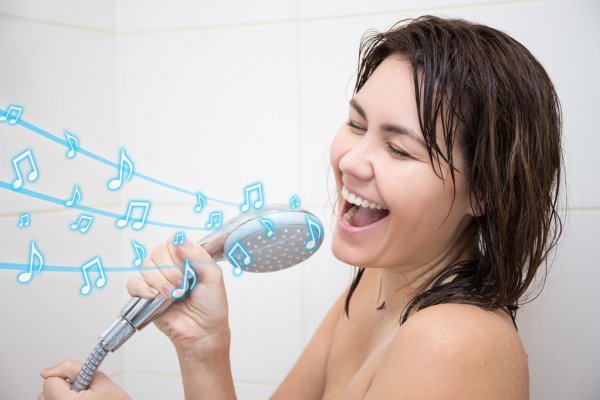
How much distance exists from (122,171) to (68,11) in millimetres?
318

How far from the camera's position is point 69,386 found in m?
0.72

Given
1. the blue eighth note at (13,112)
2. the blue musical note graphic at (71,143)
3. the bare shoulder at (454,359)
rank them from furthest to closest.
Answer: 1. the blue musical note graphic at (71,143)
2. the blue eighth note at (13,112)
3. the bare shoulder at (454,359)

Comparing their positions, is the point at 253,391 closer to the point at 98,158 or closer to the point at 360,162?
the point at 98,158

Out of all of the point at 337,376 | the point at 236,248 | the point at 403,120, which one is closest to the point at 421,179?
the point at 403,120

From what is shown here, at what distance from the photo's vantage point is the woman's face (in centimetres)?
70

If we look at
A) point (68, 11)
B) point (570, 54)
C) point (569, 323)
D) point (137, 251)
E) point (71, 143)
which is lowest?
point (569, 323)

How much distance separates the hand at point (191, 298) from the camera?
0.72 meters

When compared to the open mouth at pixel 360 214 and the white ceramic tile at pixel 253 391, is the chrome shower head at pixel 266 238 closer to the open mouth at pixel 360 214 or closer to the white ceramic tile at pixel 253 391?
the open mouth at pixel 360 214

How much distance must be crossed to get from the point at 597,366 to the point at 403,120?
63 cm

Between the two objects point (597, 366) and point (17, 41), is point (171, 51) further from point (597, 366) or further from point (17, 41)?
point (597, 366)

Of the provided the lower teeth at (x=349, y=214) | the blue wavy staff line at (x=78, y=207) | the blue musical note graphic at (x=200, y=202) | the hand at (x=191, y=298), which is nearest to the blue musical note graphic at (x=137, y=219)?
the blue wavy staff line at (x=78, y=207)

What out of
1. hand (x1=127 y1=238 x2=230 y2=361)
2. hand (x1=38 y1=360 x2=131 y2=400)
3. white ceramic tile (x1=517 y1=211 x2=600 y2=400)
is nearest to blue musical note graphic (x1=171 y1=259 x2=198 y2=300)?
hand (x1=127 y1=238 x2=230 y2=361)

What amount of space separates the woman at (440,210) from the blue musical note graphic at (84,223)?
0.41 meters

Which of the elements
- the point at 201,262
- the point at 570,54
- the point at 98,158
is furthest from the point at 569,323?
the point at 98,158
